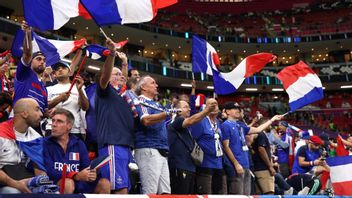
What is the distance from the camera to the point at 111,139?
367cm

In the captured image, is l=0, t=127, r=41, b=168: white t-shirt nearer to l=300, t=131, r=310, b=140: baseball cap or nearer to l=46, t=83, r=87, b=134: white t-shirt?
l=46, t=83, r=87, b=134: white t-shirt

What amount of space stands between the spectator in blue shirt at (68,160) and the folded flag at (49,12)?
1035mm

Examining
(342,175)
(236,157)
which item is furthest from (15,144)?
(236,157)

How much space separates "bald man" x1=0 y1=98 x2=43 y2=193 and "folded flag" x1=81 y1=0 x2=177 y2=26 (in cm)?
117

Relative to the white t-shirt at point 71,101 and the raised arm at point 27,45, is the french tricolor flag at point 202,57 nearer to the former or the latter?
the white t-shirt at point 71,101

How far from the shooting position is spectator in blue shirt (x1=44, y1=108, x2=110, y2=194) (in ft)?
10.4

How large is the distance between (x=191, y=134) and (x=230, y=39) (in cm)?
2585

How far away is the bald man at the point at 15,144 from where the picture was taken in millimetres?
2857

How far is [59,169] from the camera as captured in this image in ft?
10.8

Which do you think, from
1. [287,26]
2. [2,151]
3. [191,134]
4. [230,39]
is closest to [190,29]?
[230,39]

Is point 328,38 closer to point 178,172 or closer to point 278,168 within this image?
point 278,168

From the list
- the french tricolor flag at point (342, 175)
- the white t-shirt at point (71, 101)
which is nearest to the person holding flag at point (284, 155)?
the french tricolor flag at point (342, 175)

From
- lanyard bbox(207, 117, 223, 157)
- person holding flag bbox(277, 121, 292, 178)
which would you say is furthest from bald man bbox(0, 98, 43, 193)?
person holding flag bbox(277, 121, 292, 178)

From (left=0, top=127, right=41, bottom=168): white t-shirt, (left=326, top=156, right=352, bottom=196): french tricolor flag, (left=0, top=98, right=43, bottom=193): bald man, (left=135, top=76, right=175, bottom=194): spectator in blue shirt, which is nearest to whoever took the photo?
(left=0, top=98, right=43, bottom=193): bald man
